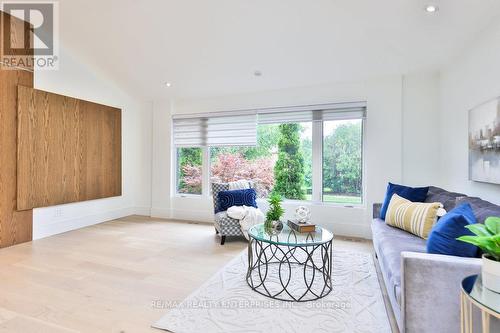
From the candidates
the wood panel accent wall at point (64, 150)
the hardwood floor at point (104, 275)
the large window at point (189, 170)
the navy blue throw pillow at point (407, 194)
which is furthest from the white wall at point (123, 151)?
the navy blue throw pillow at point (407, 194)

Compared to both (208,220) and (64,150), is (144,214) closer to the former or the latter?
(208,220)

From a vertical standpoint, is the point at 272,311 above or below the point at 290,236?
below

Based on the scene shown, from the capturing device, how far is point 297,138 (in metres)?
4.62

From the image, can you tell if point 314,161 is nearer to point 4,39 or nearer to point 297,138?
point 297,138

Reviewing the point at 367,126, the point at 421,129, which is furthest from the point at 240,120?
the point at 421,129

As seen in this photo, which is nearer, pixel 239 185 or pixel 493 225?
pixel 493 225

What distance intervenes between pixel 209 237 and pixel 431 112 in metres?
3.64

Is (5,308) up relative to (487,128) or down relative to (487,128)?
down

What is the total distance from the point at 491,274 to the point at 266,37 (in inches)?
125

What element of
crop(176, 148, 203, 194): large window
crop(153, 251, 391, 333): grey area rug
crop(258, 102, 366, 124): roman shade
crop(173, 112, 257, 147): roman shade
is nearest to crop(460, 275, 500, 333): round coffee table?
crop(153, 251, 391, 333): grey area rug

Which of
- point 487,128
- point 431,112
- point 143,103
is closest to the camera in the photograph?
point 487,128

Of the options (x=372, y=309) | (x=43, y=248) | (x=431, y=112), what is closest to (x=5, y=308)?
(x=43, y=248)

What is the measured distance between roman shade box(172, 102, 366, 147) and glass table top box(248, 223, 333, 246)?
223cm

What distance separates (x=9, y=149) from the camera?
362 centimetres
